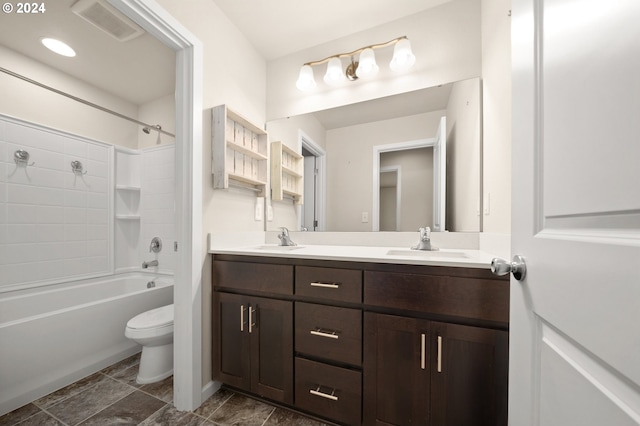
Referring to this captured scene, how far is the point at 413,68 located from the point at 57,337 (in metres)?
2.81

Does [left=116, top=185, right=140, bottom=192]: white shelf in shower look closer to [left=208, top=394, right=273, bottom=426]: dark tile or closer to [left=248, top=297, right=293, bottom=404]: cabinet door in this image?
[left=248, top=297, right=293, bottom=404]: cabinet door

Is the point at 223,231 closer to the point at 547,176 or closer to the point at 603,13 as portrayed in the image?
the point at 547,176

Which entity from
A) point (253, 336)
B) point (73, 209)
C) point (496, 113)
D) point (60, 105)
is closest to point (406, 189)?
point (496, 113)

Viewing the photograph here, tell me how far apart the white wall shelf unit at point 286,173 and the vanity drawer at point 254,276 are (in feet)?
2.32

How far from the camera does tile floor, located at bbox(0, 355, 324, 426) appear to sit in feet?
4.03

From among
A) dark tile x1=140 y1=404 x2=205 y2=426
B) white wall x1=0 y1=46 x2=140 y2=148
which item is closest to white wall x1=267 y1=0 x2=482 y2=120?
white wall x1=0 y1=46 x2=140 y2=148

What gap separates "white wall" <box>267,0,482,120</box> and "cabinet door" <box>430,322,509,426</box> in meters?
1.42

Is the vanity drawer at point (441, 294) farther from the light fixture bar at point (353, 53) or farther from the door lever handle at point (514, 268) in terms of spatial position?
the light fixture bar at point (353, 53)

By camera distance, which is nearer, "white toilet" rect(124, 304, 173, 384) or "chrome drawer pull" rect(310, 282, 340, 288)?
"chrome drawer pull" rect(310, 282, 340, 288)

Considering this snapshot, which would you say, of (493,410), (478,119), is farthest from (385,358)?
(478,119)

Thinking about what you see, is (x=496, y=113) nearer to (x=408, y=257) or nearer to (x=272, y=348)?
(x=408, y=257)

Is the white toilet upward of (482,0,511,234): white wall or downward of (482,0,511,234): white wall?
downward

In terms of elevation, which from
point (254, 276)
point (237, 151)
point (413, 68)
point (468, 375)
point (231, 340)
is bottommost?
point (231, 340)

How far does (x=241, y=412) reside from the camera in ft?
4.24
